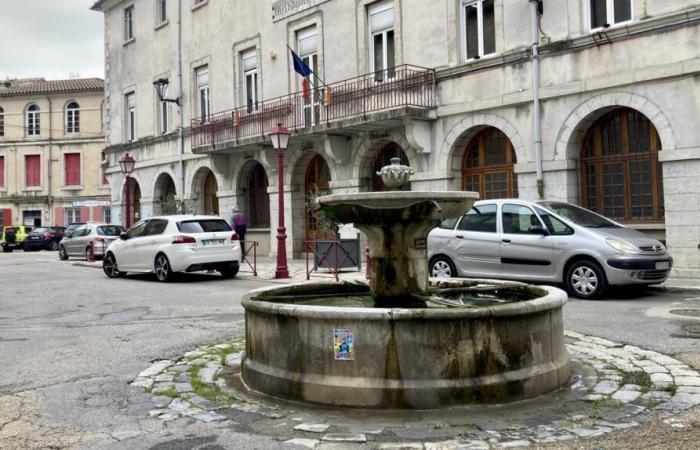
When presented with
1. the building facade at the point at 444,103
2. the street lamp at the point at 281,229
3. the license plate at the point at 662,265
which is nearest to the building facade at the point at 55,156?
the building facade at the point at 444,103

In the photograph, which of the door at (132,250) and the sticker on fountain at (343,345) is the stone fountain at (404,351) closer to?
the sticker on fountain at (343,345)

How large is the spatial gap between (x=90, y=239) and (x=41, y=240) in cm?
1638

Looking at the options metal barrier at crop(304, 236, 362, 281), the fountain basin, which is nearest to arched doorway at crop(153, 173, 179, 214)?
metal barrier at crop(304, 236, 362, 281)

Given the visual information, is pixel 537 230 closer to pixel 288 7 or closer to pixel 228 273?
pixel 228 273

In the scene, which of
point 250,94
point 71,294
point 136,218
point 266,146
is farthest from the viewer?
point 136,218

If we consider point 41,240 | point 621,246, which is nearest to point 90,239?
point 41,240

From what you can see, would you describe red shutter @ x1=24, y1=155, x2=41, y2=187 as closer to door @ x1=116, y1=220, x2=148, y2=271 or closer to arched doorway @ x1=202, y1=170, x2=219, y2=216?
arched doorway @ x1=202, y1=170, x2=219, y2=216

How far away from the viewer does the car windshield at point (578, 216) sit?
37.6ft

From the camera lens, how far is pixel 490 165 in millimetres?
17453

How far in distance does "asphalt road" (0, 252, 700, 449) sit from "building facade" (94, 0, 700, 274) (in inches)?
165

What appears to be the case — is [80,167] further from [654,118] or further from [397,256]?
[397,256]

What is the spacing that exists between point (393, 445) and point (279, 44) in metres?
20.7

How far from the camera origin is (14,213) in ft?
171

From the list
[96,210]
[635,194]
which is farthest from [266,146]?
[96,210]
